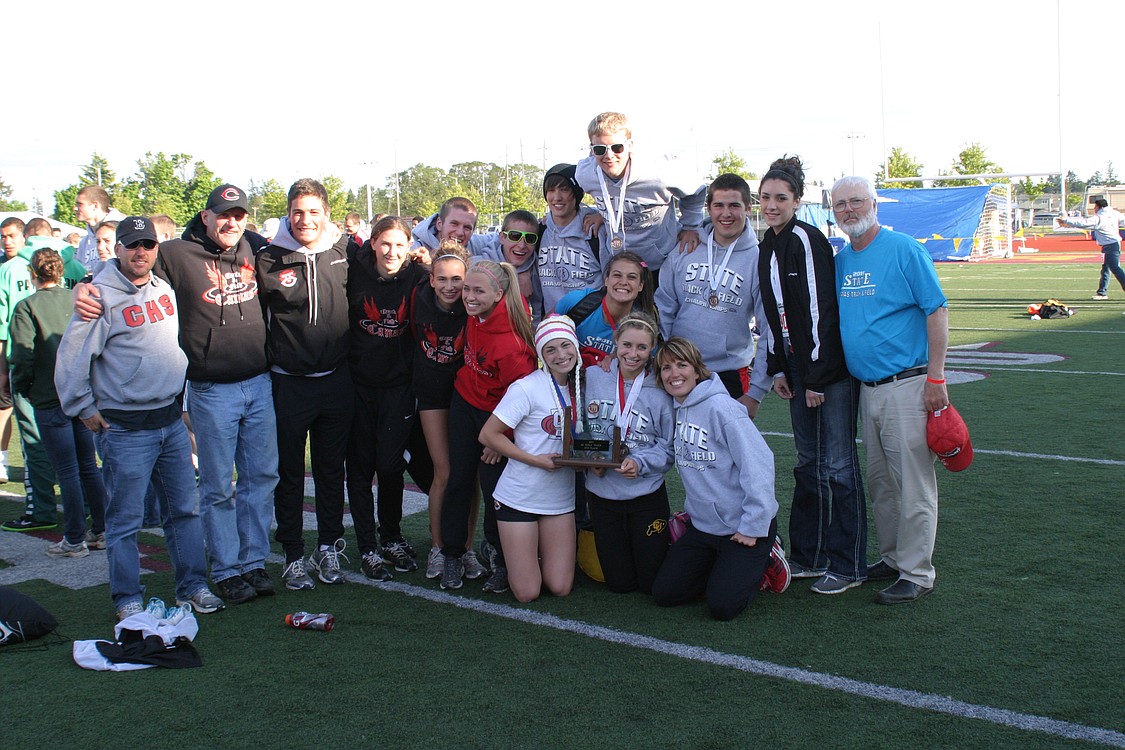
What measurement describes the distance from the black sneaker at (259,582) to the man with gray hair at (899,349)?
118 inches

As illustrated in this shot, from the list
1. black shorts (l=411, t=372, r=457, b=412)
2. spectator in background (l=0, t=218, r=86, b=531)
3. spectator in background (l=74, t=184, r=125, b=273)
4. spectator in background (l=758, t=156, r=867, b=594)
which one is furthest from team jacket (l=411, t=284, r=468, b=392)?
spectator in background (l=74, t=184, r=125, b=273)

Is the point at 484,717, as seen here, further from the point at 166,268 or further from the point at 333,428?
the point at 166,268

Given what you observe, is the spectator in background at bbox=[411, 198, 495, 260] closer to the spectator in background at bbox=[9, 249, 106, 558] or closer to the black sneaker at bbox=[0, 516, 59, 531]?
the spectator in background at bbox=[9, 249, 106, 558]

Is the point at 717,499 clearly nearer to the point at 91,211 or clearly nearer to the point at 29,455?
the point at 29,455

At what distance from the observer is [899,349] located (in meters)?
4.50

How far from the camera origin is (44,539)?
6.18 m

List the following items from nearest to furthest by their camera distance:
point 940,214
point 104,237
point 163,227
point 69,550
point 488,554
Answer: point 488,554
point 69,550
point 163,227
point 104,237
point 940,214

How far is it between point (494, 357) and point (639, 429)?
2.69 feet

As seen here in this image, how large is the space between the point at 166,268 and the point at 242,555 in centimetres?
154

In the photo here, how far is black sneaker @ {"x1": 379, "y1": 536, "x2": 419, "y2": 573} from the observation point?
5.41 m

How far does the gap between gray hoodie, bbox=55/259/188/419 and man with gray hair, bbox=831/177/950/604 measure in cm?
316

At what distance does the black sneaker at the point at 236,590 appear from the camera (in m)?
4.86

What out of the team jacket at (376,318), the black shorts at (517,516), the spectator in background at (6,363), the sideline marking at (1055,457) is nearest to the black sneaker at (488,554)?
the black shorts at (517,516)

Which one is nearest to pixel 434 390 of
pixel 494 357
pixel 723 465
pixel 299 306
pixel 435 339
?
pixel 435 339
